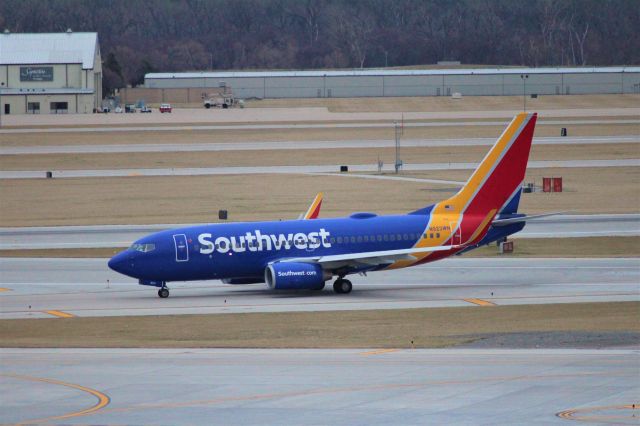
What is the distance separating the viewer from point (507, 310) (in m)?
46.1

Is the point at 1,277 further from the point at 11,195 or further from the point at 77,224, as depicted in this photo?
the point at 11,195

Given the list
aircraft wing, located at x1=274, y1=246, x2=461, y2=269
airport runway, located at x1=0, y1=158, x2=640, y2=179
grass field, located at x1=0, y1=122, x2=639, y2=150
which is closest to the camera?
aircraft wing, located at x1=274, y1=246, x2=461, y2=269

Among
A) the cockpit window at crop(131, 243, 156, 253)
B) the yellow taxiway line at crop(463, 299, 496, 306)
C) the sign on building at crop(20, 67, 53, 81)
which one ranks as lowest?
the yellow taxiway line at crop(463, 299, 496, 306)

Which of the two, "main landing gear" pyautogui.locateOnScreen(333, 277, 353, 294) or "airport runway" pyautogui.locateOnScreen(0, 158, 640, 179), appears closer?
"main landing gear" pyautogui.locateOnScreen(333, 277, 353, 294)

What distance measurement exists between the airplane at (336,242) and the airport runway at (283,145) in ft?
256

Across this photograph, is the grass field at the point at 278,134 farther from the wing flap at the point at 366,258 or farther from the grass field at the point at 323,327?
the grass field at the point at 323,327

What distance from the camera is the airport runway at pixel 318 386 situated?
26.0 m

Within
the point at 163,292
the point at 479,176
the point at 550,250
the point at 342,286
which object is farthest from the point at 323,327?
the point at 550,250

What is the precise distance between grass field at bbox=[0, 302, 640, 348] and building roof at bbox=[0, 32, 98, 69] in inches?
5868

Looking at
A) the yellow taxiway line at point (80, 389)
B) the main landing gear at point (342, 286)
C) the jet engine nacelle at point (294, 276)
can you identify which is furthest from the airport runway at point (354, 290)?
the yellow taxiway line at point (80, 389)

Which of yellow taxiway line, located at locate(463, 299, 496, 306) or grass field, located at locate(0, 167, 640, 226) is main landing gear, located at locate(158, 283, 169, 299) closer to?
yellow taxiway line, located at locate(463, 299, 496, 306)

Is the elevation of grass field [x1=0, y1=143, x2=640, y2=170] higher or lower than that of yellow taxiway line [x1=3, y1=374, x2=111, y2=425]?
higher

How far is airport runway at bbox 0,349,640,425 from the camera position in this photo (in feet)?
85.5

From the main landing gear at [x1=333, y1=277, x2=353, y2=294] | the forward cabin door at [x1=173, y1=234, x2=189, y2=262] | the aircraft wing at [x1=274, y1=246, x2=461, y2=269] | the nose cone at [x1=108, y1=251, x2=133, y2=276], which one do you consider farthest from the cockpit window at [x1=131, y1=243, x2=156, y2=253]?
the main landing gear at [x1=333, y1=277, x2=353, y2=294]
